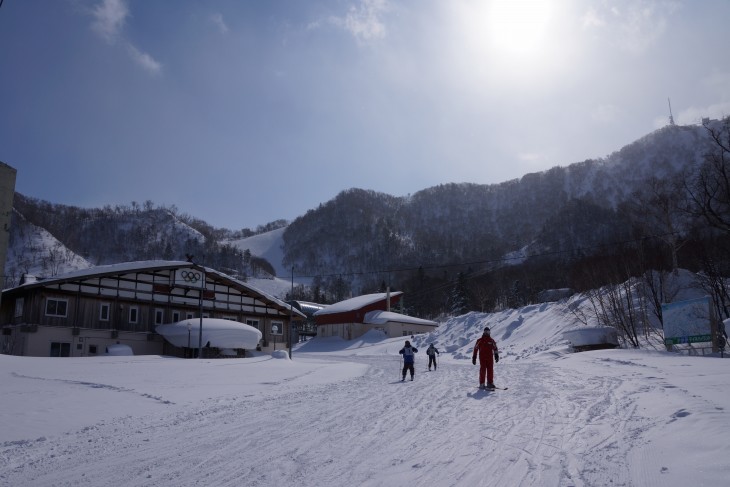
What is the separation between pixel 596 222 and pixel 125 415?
168509mm

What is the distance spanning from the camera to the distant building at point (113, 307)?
2961cm

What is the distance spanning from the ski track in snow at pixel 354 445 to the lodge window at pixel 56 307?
2456cm

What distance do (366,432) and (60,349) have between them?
29.3 metres

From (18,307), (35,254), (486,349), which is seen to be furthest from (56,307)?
(35,254)

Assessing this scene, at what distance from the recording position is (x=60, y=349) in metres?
30.0

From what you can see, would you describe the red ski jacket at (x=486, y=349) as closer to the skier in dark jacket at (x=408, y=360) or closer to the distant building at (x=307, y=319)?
the skier in dark jacket at (x=408, y=360)

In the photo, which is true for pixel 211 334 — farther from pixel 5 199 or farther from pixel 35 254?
pixel 35 254

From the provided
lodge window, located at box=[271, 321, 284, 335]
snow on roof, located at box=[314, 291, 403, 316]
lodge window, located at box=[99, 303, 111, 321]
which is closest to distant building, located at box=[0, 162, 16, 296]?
lodge window, located at box=[99, 303, 111, 321]

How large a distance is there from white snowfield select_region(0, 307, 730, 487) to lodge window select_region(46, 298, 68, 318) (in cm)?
1734

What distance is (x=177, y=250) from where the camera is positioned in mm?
192625

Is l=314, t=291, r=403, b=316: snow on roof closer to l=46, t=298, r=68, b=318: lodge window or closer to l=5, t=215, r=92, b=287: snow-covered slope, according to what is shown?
l=46, t=298, r=68, b=318: lodge window

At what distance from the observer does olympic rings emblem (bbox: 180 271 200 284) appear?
118 feet

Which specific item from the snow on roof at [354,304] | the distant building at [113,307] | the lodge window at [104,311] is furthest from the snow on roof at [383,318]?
the lodge window at [104,311]

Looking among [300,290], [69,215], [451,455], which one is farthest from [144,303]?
[69,215]
